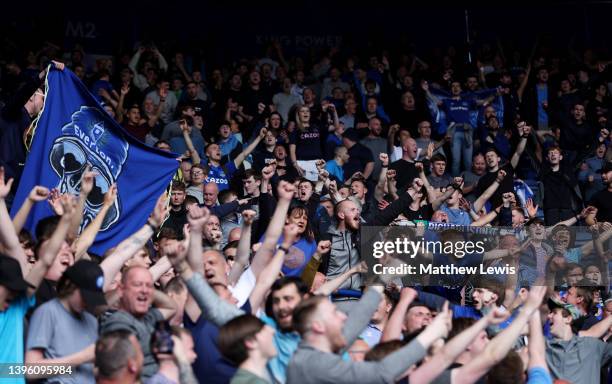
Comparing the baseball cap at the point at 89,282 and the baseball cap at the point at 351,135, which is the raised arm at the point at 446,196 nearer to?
the baseball cap at the point at 351,135

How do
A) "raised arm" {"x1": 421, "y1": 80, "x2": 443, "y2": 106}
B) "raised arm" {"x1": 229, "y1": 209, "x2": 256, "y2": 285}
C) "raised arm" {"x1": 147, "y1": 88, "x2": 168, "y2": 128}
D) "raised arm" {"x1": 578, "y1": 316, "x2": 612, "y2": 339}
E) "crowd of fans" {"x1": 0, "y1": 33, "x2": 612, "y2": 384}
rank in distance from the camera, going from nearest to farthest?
"crowd of fans" {"x1": 0, "y1": 33, "x2": 612, "y2": 384} < "raised arm" {"x1": 229, "y1": 209, "x2": 256, "y2": 285} < "raised arm" {"x1": 578, "y1": 316, "x2": 612, "y2": 339} < "raised arm" {"x1": 147, "y1": 88, "x2": 168, "y2": 128} < "raised arm" {"x1": 421, "y1": 80, "x2": 443, "y2": 106}

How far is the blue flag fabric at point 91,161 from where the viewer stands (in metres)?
9.67

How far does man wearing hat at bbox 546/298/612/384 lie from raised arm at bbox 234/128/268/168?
662cm

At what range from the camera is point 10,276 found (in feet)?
21.0

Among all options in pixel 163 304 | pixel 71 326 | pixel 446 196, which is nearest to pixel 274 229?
pixel 163 304

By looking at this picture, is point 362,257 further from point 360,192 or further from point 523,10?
point 523,10

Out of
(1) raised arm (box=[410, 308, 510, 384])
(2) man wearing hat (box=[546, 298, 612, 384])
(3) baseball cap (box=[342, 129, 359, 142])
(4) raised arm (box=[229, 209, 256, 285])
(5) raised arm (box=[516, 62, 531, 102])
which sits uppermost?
(5) raised arm (box=[516, 62, 531, 102])

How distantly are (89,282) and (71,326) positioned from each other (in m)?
0.26

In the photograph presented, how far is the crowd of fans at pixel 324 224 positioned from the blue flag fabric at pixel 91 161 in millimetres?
248

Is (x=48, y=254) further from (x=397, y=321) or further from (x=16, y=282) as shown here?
(x=397, y=321)

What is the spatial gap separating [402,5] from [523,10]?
227 cm

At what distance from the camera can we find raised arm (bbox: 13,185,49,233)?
276 inches

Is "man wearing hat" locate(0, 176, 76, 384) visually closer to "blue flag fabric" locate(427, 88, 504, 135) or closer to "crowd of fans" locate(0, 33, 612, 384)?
"crowd of fans" locate(0, 33, 612, 384)

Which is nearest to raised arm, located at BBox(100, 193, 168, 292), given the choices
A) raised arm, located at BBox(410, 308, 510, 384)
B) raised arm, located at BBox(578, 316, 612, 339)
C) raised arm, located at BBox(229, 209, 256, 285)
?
raised arm, located at BBox(229, 209, 256, 285)
